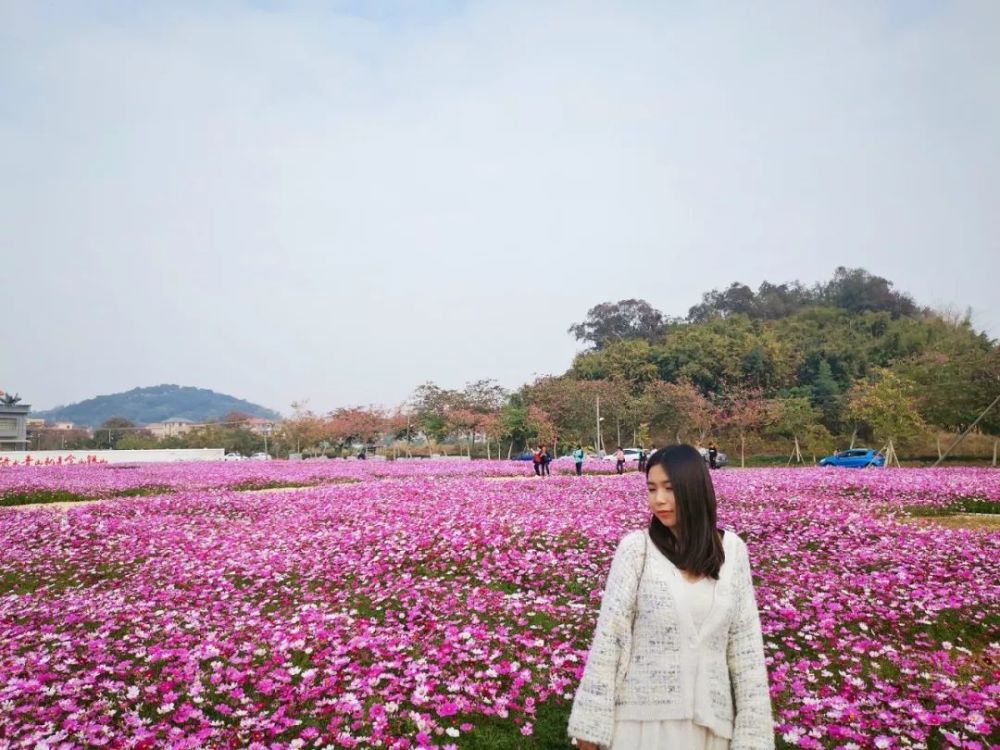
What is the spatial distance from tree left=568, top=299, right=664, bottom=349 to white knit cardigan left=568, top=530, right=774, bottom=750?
84077mm

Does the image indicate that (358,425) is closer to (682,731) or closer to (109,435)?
(109,435)

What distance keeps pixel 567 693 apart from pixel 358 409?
59.2 meters

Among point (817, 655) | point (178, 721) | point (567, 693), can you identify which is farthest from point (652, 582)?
point (817, 655)

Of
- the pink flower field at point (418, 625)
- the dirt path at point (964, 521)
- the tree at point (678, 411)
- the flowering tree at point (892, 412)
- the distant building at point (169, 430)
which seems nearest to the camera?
the pink flower field at point (418, 625)

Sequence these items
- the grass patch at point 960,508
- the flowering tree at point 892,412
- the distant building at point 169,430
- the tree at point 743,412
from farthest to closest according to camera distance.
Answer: the distant building at point 169,430, the tree at point 743,412, the flowering tree at point 892,412, the grass patch at point 960,508

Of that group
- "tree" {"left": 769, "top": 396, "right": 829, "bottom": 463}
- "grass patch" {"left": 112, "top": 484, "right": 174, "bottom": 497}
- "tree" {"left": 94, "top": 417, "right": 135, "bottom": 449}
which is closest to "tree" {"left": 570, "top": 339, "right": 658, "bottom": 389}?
"tree" {"left": 769, "top": 396, "right": 829, "bottom": 463}

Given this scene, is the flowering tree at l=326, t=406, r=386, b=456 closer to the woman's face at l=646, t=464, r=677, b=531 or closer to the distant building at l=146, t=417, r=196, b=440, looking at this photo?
the distant building at l=146, t=417, r=196, b=440

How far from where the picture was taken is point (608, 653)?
2525 mm

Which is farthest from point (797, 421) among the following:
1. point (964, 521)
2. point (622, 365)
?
point (964, 521)

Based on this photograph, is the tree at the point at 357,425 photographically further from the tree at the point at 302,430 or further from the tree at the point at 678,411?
the tree at the point at 678,411

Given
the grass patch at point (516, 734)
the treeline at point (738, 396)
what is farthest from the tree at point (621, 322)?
the grass patch at point (516, 734)

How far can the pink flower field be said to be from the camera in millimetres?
4430

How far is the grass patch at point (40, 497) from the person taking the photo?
19172 millimetres

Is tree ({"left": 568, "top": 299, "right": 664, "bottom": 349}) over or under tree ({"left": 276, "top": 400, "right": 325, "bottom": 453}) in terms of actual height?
over
